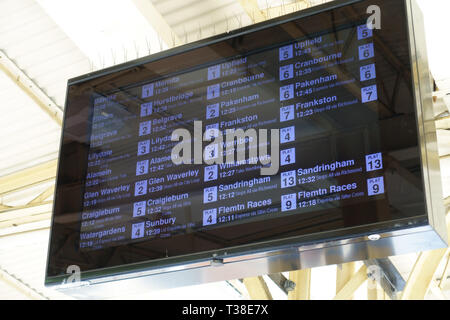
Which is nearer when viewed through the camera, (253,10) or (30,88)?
(253,10)

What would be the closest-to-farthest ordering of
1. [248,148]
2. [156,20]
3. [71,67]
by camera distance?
[248,148], [156,20], [71,67]

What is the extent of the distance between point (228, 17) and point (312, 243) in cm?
273

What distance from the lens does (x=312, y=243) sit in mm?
3078

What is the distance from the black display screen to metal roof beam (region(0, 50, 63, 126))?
122 inches

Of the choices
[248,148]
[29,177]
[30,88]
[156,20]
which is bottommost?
[248,148]

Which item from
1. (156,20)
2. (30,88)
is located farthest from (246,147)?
(30,88)

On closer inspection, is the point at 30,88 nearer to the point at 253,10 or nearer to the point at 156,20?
the point at 156,20

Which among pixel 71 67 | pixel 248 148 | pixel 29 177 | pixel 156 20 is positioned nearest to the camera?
pixel 248 148

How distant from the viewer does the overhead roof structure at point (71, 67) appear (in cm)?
472

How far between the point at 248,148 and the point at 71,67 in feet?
12.8

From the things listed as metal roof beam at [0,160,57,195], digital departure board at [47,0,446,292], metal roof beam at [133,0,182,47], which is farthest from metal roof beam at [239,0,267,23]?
metal roof beam at [0,160,57,195]

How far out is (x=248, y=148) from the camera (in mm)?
3414

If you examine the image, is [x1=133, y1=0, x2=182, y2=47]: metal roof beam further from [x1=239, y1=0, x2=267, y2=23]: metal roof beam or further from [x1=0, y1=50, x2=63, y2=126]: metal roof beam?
[x1=0, y1=50, x2=63, y2=126]: metal roof beam

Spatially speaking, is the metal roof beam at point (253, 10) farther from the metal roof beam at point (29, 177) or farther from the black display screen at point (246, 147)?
the metal roof beam at point (29, 177)
